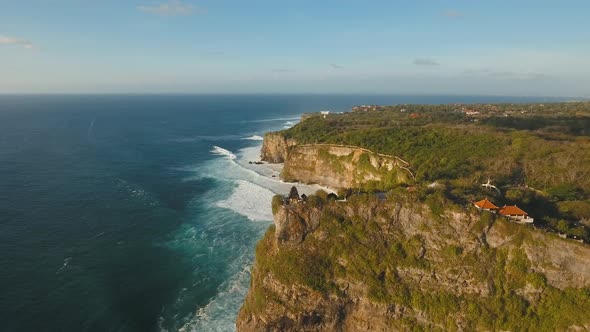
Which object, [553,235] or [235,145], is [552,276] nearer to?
[553,235]

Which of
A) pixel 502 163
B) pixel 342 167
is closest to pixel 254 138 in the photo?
pixel 342 167

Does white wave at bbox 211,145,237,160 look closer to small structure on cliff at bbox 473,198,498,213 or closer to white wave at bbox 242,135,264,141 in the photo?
white wave at bbox 242,135,264,141

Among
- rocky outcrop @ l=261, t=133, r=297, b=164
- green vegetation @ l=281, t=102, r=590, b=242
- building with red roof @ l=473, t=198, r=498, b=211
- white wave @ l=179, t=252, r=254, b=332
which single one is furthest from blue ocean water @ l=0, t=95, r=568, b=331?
building with red roof @ l=473, t=198, r=498, b=211

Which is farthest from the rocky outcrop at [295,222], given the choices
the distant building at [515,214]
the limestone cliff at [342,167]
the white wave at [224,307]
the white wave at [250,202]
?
the limestone cliff at [342,167]

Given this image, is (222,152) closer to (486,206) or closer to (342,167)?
(342,167)

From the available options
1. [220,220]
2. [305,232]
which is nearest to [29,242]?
[220,220]
